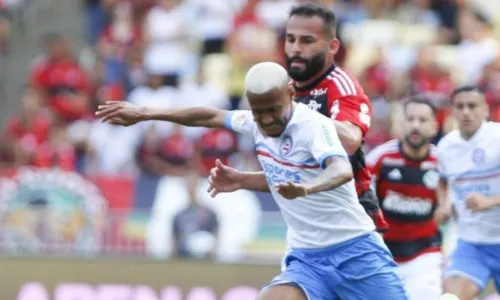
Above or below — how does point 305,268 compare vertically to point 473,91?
below

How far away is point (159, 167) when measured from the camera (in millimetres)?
16047

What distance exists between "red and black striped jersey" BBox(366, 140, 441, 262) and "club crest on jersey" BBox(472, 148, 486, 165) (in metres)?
0.46

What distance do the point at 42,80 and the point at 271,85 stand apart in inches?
439

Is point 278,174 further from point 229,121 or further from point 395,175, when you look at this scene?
point 395,175

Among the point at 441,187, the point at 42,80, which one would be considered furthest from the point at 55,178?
the point at 441,187

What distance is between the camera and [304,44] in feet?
25.6

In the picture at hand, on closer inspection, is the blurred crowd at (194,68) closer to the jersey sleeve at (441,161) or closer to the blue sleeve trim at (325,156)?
the jersey sleeve at (441,161)

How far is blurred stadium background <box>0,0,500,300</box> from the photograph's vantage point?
1311cm

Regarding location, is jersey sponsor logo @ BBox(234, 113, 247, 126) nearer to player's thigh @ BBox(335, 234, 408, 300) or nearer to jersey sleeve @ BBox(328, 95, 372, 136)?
jersey sleeve @ BBox(328, 95, 372, 136)

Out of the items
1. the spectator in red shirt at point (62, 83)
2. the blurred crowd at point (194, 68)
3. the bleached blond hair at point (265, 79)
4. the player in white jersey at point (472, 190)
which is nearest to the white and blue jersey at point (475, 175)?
the player in white jersey at point (472, 190)

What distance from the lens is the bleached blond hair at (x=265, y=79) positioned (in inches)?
273

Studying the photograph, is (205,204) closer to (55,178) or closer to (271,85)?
(55,178)

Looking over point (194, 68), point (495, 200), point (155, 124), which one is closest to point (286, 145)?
point (495, 200)

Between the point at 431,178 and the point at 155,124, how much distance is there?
6.18m
